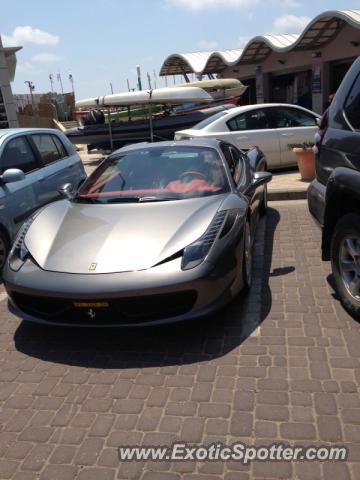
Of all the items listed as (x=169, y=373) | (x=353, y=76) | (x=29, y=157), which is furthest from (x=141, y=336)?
(x=29, y=157)

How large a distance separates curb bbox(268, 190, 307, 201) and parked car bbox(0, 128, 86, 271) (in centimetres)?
320

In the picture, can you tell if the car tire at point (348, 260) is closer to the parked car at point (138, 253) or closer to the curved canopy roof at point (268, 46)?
the parked car at point (138, 253)

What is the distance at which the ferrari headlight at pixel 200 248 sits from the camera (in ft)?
10.5

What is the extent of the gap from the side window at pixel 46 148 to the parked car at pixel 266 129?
3.28 m

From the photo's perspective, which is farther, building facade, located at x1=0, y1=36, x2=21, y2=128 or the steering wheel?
building facade, located at x1=0, y1=36, x2=21, y2=128

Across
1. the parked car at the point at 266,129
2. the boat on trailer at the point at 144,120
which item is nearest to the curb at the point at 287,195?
the parked car at the point at 266,129

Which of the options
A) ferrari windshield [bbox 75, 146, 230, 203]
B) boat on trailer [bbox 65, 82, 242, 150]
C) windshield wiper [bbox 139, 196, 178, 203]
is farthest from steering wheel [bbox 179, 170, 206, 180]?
A: boat on trailer [bbox 65, 82, 242, 150]

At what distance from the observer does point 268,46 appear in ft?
71.1

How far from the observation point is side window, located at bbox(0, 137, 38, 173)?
18.2 feet

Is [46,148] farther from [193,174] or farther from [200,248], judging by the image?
[200,248]

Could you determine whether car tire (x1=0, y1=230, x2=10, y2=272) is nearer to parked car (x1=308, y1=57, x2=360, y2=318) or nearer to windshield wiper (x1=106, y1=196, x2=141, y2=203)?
windshield wiper (x1=106, y1=196, x2=141, y2=203)

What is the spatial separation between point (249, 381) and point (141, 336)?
98cm

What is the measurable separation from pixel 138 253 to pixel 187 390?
3.34ft

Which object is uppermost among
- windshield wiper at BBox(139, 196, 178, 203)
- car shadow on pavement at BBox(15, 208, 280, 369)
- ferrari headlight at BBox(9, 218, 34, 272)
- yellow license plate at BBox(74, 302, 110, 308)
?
windshield wiper at BBox(139, 196, 178, 203)
